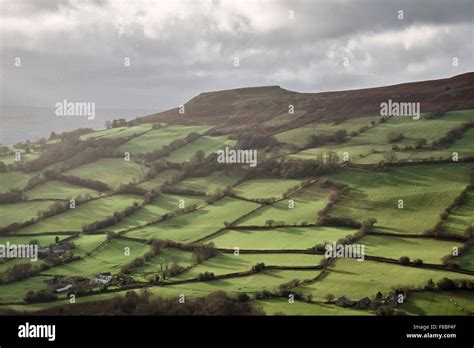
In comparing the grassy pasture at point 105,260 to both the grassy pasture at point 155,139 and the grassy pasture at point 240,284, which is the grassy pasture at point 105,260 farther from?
the grassy pasture at point 155,139

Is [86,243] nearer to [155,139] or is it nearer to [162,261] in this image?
[162,261]

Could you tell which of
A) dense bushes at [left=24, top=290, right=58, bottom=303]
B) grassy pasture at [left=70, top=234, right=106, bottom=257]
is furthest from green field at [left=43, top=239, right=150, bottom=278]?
dense bushes at [left=24, top=290, right=58, bottom=303]

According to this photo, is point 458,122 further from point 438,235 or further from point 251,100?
point 251,100

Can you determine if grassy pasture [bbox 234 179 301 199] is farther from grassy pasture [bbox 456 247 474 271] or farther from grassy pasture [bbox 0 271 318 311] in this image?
grassy pasture [bbox 456 247 474 271]

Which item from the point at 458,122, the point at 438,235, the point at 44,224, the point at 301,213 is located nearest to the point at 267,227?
the point at 301,213
